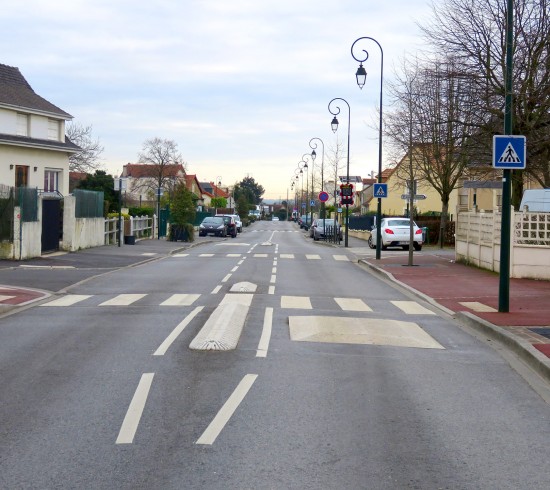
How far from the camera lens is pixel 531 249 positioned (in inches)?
839

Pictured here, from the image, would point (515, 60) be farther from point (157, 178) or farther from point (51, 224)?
point (157, 178)

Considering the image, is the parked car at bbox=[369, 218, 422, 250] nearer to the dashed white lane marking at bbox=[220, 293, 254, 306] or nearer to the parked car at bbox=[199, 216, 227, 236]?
the dashed white lane marking at bbox=[220, 293, 254, 306]

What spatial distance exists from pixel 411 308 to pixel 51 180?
32.3 meters

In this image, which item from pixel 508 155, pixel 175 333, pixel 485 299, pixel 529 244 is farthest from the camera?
pixel 529 244

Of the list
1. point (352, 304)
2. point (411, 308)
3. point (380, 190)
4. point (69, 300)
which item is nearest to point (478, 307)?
point (411, 308)

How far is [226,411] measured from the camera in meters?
6.84

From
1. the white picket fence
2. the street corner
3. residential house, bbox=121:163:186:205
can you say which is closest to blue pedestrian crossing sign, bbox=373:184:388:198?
the white picket fence

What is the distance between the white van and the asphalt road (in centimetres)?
1118

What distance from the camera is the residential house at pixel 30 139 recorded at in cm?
3956

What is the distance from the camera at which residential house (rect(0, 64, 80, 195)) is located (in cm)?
3956

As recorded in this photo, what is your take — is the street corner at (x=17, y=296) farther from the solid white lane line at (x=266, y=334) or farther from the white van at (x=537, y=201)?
the white van at (x=537, y=201)

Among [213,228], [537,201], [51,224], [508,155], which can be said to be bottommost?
[213,228]

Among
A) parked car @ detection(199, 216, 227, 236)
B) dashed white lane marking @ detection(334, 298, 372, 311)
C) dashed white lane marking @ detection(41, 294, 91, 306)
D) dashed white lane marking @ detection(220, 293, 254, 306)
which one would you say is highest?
parked car @ detection(199, 216, 227, 236)

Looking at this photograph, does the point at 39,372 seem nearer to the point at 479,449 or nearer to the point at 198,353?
the point at 198,353
